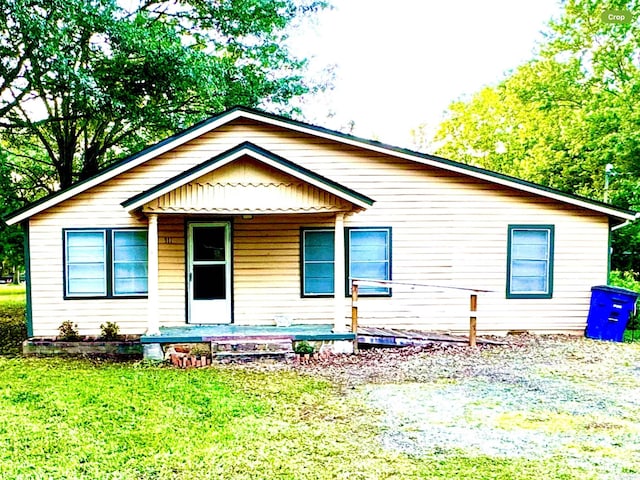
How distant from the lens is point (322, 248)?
10352mm

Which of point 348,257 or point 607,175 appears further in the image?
point 607,175

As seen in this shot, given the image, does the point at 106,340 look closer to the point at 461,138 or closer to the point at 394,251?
the point at 394,251

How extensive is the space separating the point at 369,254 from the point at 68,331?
18.0 ft

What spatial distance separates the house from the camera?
10.0m

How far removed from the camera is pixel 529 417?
5.70 m

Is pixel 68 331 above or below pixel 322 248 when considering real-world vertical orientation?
below

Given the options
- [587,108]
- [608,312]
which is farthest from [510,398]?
[587,108]

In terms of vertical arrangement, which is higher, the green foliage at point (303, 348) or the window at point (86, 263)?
the window at point (86, 263)

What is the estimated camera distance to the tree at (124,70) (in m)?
11.2

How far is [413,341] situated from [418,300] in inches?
43.7

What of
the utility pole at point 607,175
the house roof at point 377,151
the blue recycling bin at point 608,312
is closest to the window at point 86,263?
the house roof at point 377,151

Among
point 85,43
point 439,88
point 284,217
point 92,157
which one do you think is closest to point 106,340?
point 284,217

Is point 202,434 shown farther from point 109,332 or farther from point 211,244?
point 211,244

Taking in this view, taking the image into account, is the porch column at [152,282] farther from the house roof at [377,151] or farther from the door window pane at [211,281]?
the house roof at [377,151]
